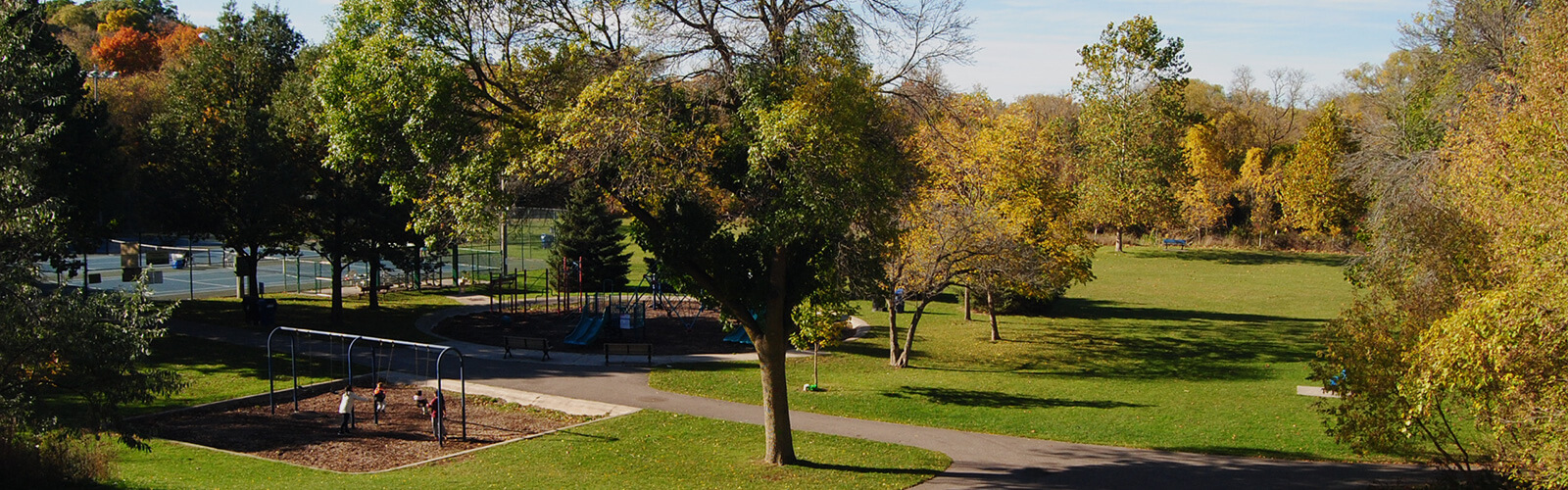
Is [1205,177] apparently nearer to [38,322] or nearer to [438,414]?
[438,414]

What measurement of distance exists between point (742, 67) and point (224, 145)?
21997mm

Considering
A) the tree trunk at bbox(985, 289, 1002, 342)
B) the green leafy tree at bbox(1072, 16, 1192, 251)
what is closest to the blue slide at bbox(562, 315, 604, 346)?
the tree trunk at bbox(985, 289, 1002, 342)

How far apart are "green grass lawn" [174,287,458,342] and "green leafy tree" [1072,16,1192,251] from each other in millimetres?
36732

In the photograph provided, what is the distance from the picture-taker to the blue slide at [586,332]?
28734mm

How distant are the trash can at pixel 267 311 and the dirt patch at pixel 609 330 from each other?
15.9 feet

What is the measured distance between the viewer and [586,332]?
2938 cm

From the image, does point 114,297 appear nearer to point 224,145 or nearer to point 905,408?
point 905,408

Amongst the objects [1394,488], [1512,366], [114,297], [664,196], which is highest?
[664,196]

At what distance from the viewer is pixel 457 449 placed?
1712 centimetres

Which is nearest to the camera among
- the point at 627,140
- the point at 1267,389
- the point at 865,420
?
the point at 627,140

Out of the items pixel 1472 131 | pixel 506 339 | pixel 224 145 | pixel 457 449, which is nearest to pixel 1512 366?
pixel 1472 131

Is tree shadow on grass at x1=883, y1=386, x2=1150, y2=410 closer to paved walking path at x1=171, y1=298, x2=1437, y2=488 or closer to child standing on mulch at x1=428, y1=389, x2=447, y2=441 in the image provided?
paved walking path at x1=171, y1=298, x2=1437, y2=488

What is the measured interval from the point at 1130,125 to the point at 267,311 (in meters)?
45.7

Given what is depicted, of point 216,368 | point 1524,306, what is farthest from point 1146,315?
point 216,368
